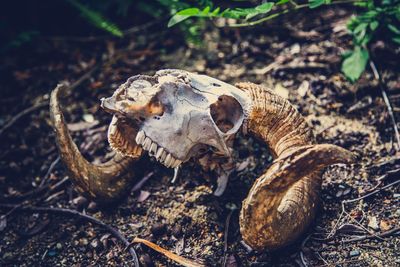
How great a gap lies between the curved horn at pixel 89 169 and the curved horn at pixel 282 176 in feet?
2.52

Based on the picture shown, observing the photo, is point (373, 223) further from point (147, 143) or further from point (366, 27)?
point (366, 27)

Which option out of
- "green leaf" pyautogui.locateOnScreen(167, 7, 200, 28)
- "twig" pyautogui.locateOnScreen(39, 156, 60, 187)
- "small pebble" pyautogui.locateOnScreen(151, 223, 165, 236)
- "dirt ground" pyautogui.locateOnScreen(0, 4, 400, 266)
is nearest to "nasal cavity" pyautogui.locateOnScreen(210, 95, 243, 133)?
"dirt ground" pyautogui.locateOnScreen(0, 4, 400, 266)

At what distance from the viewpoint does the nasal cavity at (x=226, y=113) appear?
7.63 ft

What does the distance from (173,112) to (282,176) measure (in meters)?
0.63

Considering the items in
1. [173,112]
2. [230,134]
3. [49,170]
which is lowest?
[49,170]

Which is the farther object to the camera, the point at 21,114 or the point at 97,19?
the point at 97,19

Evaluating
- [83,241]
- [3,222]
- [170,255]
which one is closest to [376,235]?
[170,255]

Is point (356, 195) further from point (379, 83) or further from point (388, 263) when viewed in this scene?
point (379, 83)

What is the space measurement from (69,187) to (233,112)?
1.43m

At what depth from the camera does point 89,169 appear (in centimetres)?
260

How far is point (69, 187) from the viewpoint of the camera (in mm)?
3086

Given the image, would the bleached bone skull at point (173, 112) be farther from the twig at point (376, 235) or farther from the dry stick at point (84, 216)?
the twig at point (376, 235)

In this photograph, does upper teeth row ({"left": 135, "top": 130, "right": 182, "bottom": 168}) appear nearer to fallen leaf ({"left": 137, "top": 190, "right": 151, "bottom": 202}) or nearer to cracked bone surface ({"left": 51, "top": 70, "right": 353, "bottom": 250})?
cracked bone surface ({"left": 51, "top": 70, "right": 353, "bottom": 250})

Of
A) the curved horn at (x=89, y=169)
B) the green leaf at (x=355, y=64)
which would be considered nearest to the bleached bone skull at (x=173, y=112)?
the curved horn at (x=89, y=169)
